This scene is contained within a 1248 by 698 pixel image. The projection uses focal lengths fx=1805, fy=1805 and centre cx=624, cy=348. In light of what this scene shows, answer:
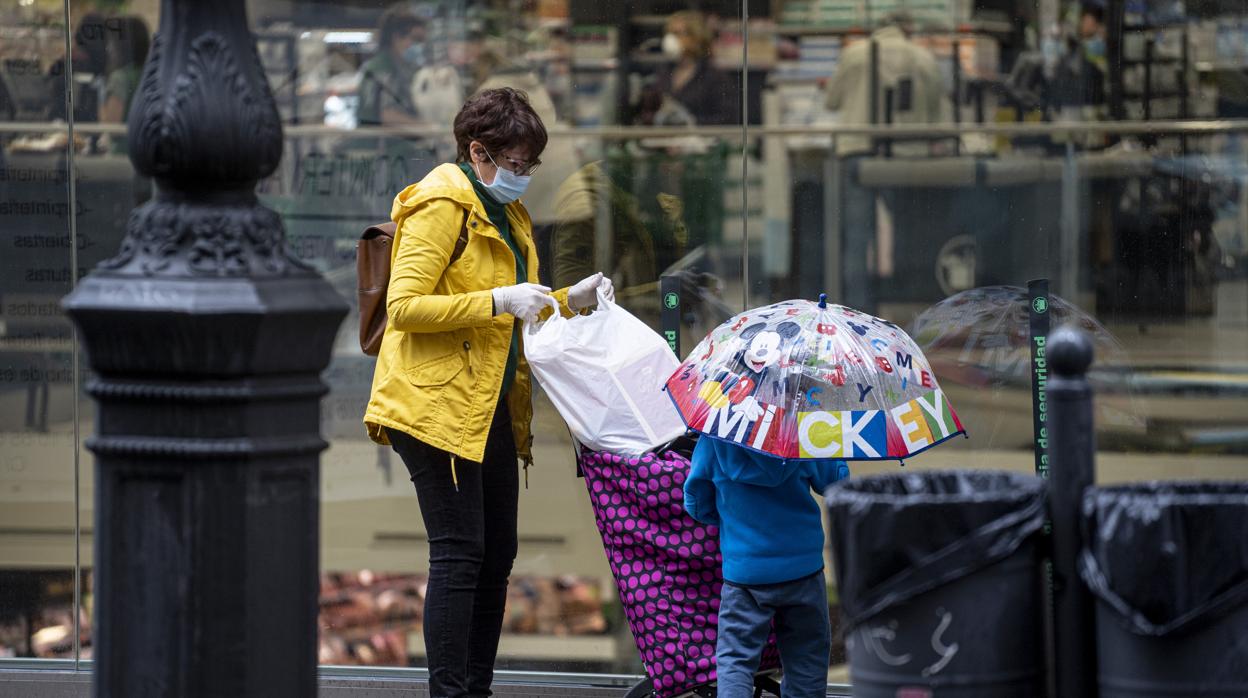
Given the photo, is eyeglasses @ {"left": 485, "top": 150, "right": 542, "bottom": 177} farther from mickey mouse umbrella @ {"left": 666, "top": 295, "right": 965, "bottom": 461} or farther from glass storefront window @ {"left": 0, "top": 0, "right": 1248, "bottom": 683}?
glass storefront window @ {"left": 0, "top": 0, "right": 1248, "bottom": 683}

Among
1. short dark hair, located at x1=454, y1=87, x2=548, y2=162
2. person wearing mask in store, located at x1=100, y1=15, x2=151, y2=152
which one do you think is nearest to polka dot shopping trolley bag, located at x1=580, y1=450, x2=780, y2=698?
short dark hair, located at x1=454, y1=87, x2=548, y2=162

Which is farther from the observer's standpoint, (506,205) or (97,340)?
(506,205)

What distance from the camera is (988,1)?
6148mm

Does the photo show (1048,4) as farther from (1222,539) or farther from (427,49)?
(1222,539)

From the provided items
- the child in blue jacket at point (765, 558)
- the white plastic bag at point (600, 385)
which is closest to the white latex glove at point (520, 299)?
the white plastic bag at point (600, 385)

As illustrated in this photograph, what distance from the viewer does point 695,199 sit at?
637 cm

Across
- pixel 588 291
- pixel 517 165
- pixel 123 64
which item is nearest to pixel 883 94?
pixel 588 291

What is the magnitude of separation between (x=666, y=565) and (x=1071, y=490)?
6.67 ft

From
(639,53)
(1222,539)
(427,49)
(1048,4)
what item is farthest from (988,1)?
(1222,539)

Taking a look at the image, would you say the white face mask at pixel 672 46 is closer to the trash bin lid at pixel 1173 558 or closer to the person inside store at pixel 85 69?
the person inside store at pixel 85 69

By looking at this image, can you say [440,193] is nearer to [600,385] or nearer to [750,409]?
[600,385]

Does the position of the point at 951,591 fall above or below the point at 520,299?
below

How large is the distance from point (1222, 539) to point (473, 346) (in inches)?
95.0

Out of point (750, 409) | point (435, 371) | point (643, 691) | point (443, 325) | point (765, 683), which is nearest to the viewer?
point (750, 409)
